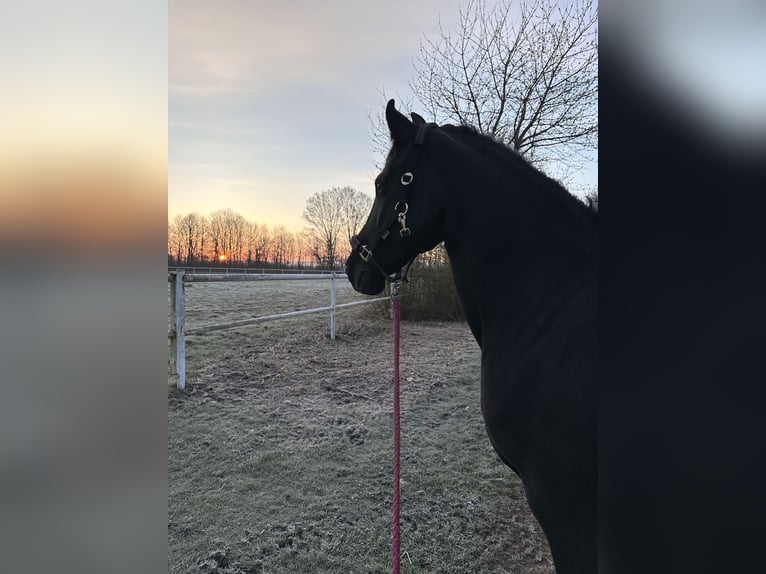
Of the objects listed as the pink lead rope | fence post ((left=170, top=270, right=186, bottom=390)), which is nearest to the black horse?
the pink lead rope

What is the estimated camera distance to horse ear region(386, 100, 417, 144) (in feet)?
5.88

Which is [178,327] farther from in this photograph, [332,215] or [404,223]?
[332,215]

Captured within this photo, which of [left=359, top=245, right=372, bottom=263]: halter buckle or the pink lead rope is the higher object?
[left=359, top=245, right=372, bottom=263]: halter buckle

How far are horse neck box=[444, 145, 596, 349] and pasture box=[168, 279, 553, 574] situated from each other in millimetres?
1335

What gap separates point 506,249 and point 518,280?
0.13 meters

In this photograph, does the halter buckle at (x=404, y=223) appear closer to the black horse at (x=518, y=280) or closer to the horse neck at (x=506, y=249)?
the black horse at (x=518, y=280)

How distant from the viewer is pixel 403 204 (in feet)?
5.81

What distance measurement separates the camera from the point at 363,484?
2779mm

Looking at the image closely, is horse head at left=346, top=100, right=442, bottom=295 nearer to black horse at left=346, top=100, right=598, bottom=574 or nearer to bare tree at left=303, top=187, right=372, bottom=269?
black horse at left=346, top=100, right=598, bottom=574

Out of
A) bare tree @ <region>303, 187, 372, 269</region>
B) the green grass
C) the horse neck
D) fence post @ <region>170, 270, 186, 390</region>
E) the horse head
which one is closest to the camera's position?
the horse neck

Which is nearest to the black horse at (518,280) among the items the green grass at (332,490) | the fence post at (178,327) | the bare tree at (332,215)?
the green grass at (332,490)
